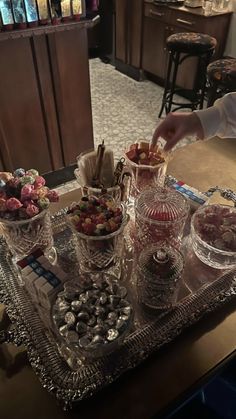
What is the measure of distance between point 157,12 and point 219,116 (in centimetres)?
251

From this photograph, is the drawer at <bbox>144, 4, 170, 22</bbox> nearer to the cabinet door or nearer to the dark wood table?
the cabinet door

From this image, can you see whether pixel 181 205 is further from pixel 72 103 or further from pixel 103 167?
pixel 72 103

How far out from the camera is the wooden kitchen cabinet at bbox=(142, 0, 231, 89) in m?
2.77

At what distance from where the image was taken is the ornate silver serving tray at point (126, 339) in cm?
65

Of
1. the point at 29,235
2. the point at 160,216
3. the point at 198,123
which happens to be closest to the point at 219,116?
the point at 198,123

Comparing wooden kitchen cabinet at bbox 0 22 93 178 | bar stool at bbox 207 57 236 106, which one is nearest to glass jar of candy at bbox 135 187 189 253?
wooden kitchen cabinet at bbox 0 22 93 178

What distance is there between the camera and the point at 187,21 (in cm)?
281

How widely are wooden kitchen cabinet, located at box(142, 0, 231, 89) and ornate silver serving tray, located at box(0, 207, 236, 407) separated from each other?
2.47 meters

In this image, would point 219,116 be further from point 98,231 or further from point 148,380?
point 148,380

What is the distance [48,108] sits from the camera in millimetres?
1964

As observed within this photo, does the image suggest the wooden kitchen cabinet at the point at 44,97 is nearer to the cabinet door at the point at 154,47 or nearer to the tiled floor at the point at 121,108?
the tiled floor at the point at 121,108

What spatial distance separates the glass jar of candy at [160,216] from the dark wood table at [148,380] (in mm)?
210

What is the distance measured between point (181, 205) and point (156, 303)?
0.82 feet

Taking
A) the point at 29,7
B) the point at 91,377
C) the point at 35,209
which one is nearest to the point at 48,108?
the point at 29,7
